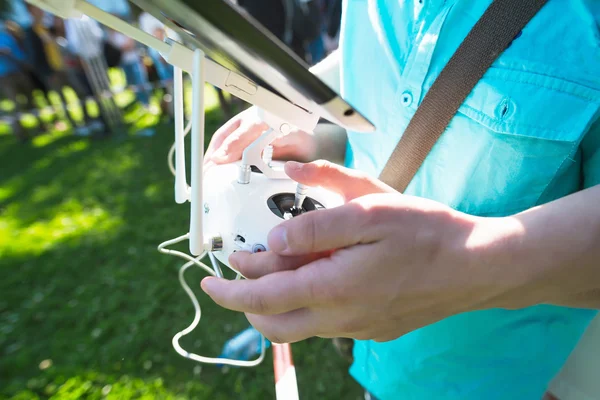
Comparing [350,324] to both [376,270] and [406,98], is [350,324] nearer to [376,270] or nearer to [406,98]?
[376,270]

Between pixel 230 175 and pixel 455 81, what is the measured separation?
0.37m

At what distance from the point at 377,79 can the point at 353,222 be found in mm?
385

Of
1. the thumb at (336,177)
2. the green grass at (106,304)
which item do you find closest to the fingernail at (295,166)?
the thumb at (336,177)

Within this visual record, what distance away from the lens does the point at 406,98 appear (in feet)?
2.09

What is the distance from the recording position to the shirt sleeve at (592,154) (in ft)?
1.69

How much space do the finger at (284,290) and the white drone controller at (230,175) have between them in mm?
120

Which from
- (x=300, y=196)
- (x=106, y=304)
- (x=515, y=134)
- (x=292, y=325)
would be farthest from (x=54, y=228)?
(x=515, y=134)

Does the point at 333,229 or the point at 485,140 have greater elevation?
the point at 485,140

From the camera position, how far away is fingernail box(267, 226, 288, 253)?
0.42 m

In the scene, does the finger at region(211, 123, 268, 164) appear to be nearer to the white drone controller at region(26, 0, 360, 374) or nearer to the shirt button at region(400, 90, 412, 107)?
the white drone controller at region(26, 0, 360, 374)

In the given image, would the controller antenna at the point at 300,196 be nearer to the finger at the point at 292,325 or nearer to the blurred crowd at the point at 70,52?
the finger at the point at 292,325

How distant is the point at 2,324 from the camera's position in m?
2.00

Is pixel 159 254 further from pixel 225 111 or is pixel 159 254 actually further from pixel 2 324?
pixel 225 111

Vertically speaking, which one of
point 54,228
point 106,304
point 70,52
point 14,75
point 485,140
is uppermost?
point 485,140
